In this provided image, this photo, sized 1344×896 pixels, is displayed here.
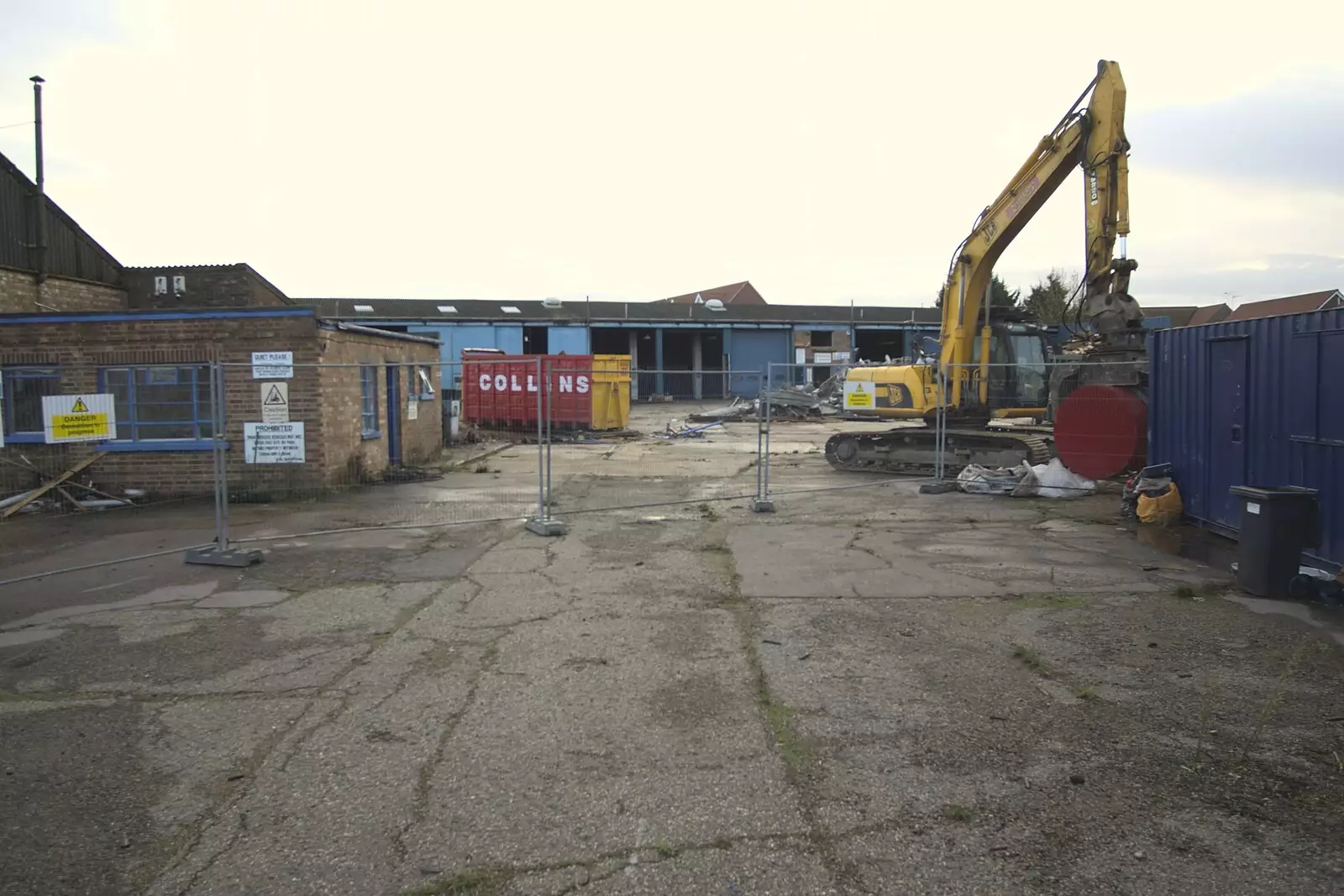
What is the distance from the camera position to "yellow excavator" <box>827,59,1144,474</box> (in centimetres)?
1277

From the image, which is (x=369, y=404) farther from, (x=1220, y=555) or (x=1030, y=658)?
(x=1220, y=555)

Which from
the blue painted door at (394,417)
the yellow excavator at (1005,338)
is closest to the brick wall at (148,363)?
the blue painted door at (394,417)

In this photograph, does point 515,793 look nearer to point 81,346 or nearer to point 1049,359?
point 81,346

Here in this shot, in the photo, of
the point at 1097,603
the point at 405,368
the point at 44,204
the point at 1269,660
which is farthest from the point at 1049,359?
the point at 44,204

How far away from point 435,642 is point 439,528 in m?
4.93

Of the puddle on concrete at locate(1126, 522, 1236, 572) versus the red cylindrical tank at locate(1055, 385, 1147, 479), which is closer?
the puddle on concrete at locate(1126, 522, 1236, 572)

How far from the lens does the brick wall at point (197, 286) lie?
72.6ft

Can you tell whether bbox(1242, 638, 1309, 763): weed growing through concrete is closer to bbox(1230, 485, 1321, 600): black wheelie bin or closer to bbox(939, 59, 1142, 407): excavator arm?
bbox(1230, 485, 1321, 600): black wheelie bin

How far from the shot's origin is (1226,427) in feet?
31.6

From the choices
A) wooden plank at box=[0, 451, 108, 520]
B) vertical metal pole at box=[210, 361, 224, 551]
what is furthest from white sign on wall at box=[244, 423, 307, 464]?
wooden plank at box=[0, 451, 108, 520]

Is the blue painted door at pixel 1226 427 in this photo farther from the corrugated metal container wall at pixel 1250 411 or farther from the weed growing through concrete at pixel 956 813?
the weed growing through concrete at pixel 956 813

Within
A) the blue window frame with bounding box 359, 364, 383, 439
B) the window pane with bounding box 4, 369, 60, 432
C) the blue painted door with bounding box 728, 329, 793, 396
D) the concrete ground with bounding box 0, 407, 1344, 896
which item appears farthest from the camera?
the blue painted door with bounding box 728, 329, 793, 396

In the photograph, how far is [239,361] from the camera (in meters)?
13.8

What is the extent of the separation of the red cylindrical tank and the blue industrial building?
2724cm
